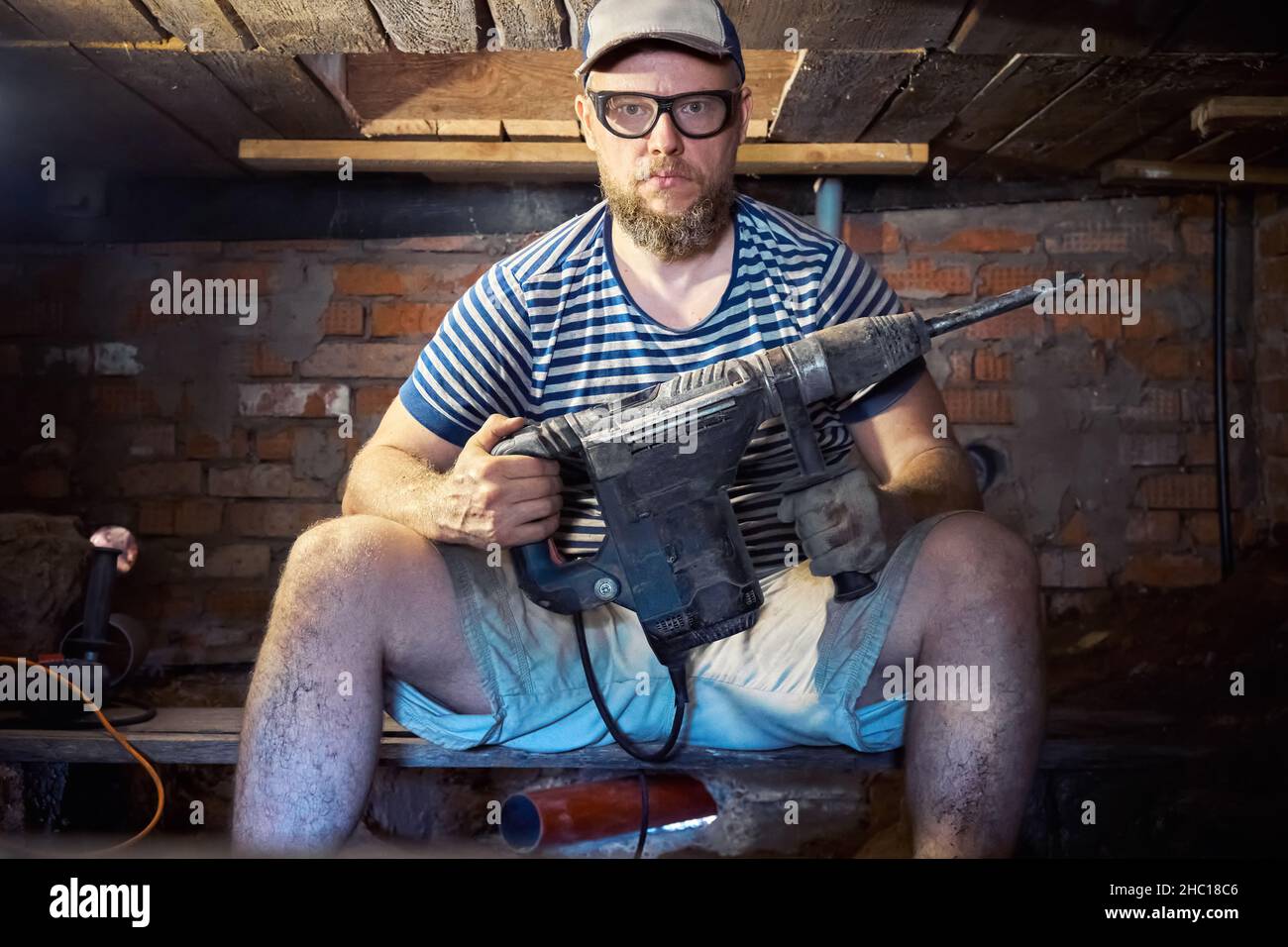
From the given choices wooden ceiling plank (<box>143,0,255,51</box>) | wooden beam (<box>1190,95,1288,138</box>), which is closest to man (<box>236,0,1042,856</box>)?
wooden ceiling plank (<box>143,0,255,51</box>)

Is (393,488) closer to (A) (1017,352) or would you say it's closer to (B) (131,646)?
(B) (131,646)

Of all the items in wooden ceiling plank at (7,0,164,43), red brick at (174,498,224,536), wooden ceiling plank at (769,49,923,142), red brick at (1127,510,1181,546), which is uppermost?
wooden ceiling plank at (7,0,164,43)

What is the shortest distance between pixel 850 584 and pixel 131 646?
1.42 metres

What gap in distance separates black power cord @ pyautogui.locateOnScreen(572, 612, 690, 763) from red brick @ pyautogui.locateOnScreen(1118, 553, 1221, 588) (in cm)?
157

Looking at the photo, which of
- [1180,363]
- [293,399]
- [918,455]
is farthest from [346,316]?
[1180,363]

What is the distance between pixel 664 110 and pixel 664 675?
0.70m

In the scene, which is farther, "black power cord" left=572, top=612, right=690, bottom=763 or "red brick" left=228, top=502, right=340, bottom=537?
"red brick" left=228, top=502, right=340, bottom=537

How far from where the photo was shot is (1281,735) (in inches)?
67.5

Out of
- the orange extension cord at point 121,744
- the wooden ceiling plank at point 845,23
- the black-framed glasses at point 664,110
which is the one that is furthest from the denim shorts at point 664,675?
the wooden ceiling plank at point 845,23

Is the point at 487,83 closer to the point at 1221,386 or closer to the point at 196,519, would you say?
the point at 196,519

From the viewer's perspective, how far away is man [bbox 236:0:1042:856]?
1.03 m

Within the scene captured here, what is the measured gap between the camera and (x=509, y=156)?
205 centimetres

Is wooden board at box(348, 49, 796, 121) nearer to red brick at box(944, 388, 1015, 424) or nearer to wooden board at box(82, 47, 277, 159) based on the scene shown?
wooden board at box(82, 47, 277, 159)

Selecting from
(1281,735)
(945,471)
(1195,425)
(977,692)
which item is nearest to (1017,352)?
(1195,425)
